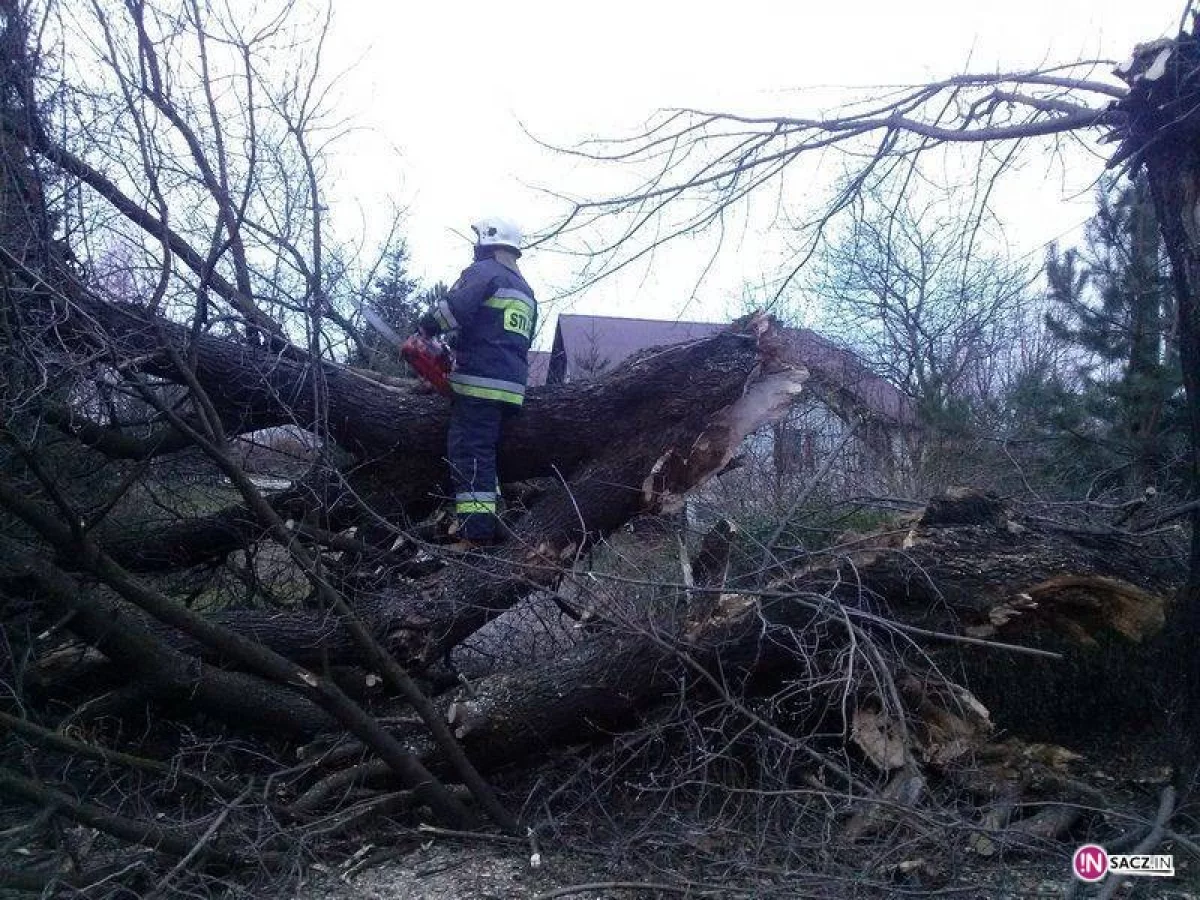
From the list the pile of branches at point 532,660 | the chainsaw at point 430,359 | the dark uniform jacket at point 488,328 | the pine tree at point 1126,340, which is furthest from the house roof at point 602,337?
the pine tree at point 1126,340

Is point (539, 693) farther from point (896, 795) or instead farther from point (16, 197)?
point (16, 197)

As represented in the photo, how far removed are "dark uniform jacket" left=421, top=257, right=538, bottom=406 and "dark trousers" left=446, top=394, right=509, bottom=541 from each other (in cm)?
8

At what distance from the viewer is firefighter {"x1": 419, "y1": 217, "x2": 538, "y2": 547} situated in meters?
5.29

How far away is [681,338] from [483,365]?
5.08 feet

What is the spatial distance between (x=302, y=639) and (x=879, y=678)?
2.49 meters

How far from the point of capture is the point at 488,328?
550 centimetres

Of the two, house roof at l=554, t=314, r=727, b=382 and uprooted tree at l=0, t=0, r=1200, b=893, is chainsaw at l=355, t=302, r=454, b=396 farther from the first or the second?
house roof at l=554, t=314, r=727, b=382

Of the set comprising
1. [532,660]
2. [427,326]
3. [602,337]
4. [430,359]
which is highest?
[602,337]

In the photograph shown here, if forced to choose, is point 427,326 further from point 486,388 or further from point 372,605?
point 372,605

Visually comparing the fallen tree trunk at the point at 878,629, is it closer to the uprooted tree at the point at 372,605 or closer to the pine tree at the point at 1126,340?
the uprooted tree at the point at 372,605

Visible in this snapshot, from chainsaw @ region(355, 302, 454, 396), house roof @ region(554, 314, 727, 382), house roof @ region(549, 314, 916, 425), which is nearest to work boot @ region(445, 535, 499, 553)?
Result: chainsaw @ region(355, 302, 454, 396)

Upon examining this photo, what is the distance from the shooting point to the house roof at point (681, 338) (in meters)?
6.99

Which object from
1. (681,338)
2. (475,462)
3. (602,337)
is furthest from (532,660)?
(602,337)

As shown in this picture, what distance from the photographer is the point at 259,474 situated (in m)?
5.42
